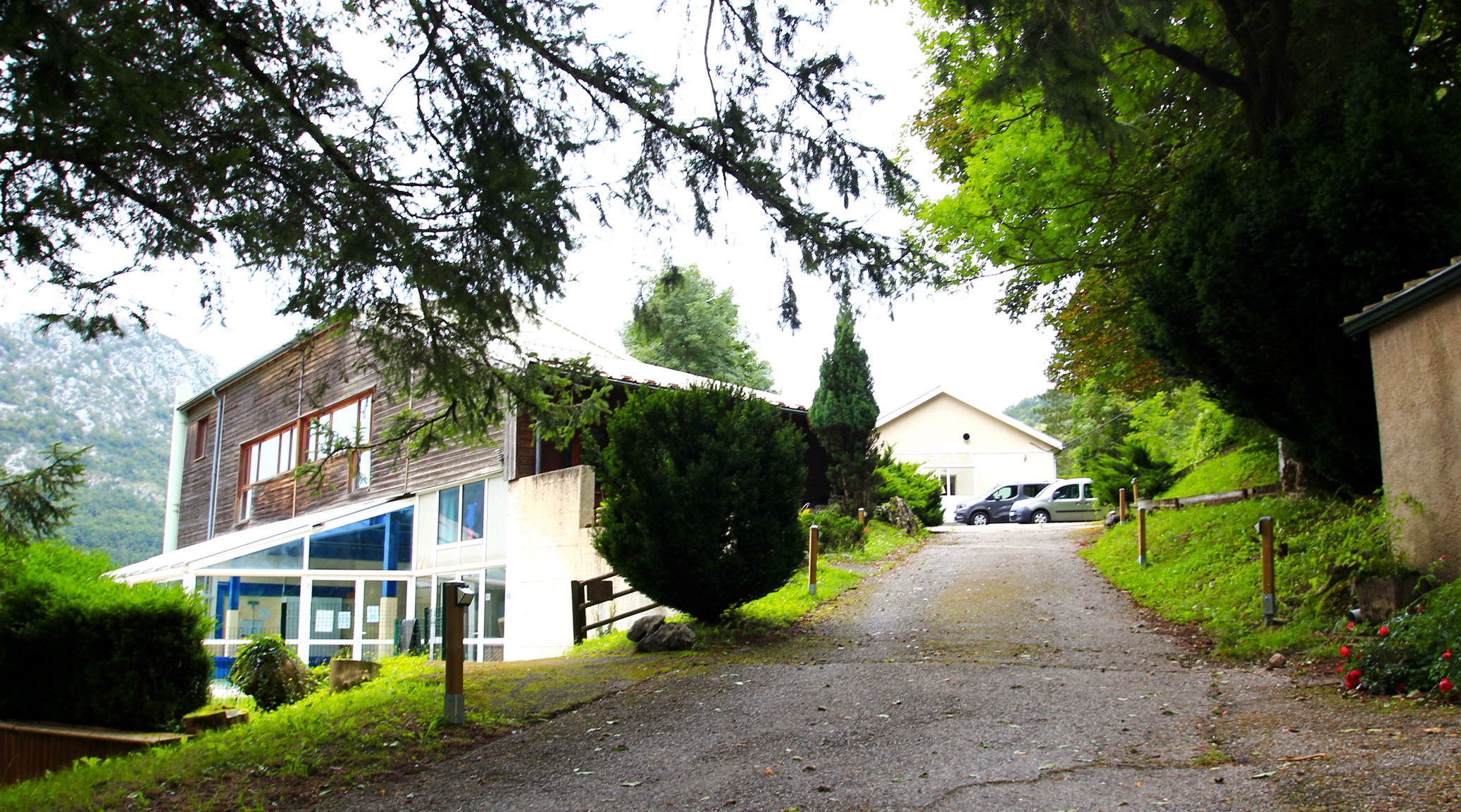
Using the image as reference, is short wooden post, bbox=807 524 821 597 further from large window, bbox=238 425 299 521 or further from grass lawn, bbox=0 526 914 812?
large window, bbox=238 425 299 521

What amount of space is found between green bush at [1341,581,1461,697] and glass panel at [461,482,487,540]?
49.3 ft

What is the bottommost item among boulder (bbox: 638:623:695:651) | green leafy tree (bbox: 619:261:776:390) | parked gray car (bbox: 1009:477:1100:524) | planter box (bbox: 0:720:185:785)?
planter box (bbox: 0:720:185:785)

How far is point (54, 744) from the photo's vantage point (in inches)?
305

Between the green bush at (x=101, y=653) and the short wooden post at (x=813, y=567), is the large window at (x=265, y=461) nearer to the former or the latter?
the green bush at (x=101, y=653)

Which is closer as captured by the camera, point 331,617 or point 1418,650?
point 1418,650

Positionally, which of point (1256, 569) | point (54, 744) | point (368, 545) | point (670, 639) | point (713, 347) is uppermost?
point (713, 347)

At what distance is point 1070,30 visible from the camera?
5.50m

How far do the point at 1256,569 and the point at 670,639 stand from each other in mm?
6455

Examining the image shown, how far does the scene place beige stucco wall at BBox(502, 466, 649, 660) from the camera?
15.8 metres

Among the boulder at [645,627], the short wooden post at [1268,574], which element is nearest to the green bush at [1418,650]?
the short wooden post at [1268,574]

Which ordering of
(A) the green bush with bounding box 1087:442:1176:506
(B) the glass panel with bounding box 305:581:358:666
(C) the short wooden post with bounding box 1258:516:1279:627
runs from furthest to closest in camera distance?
(A) the green bush with bounding box 1087:442:1176:506 < (B) the glass panel with bounding box 305:581:358:666 < (C) the short wooden post with bounding box 1258:516:1279:627

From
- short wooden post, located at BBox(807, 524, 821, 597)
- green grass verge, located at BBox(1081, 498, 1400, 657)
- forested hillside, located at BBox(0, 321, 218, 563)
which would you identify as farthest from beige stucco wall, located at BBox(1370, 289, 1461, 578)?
forested hillside, located at BBox(0, 321, 218, 563)

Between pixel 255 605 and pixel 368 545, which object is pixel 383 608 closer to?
pixel 368 545

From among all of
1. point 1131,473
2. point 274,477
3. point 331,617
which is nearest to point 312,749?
point 331,617
